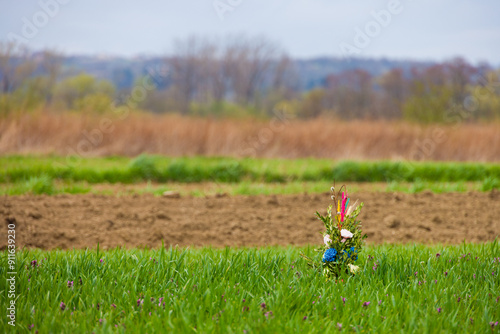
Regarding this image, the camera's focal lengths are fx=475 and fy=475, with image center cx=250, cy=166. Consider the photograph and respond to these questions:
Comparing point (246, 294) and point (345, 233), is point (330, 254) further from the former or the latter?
point (246, 294)

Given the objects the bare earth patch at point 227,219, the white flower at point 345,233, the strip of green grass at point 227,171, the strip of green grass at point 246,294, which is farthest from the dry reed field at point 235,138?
the white flower at point 345,233

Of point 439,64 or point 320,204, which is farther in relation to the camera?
point 439,64

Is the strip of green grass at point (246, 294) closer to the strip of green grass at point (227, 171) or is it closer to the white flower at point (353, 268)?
the white flower at point (353, 268)

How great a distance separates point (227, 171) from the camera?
980 cm

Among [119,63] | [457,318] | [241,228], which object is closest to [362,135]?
[241,228]

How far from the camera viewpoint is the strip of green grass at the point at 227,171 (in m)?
9.20

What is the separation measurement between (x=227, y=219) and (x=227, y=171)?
13.1 ft

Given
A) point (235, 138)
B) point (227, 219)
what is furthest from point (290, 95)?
point (227, 219)

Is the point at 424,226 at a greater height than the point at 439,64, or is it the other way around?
the point at 439,64

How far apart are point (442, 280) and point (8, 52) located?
13.0 meters

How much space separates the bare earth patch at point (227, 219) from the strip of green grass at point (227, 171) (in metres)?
2.50

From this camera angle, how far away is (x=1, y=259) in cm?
357

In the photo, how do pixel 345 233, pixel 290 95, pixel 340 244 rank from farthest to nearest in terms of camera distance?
1. pixel 290 95
2. pixel 340 244
3. pixel 345 233

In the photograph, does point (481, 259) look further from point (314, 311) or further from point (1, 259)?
point (1, 259)
